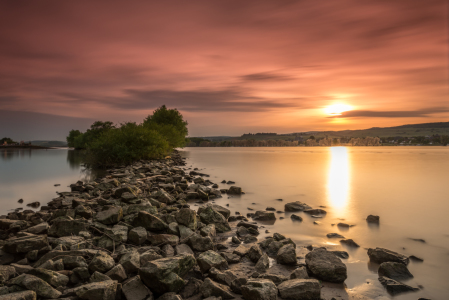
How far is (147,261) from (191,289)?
1127mm

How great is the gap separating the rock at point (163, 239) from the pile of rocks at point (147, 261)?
2 centimetres

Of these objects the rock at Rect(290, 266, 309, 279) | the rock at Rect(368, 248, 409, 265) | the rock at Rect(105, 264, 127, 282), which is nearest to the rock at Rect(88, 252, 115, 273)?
the rock at Rect(105, 264, 127, 282)

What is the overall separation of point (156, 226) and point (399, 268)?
585 centimetres

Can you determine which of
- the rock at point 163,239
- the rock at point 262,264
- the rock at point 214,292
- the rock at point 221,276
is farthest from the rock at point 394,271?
the rock at point 163,239

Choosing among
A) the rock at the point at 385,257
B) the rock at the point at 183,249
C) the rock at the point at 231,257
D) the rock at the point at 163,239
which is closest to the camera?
the rock at the point at 231,257

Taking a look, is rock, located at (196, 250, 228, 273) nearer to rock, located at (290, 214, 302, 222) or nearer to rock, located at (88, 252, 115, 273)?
rock, located at (88, 252, 115, 273)

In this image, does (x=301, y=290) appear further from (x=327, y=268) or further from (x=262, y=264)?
(x=262, y=264)

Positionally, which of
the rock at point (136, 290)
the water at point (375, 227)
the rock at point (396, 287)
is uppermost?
the rock at point (136, 290)

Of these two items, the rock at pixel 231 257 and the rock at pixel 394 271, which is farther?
the rock at pixel 231 257

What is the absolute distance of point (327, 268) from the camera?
5.64 metres

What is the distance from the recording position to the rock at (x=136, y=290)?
4512mm

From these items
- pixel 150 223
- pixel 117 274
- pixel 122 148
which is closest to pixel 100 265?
pixel 117 274

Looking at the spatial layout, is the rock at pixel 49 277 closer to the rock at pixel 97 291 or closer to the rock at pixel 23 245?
the rock at pixel 97 291

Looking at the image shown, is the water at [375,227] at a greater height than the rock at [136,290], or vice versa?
the rock at [136,290]
